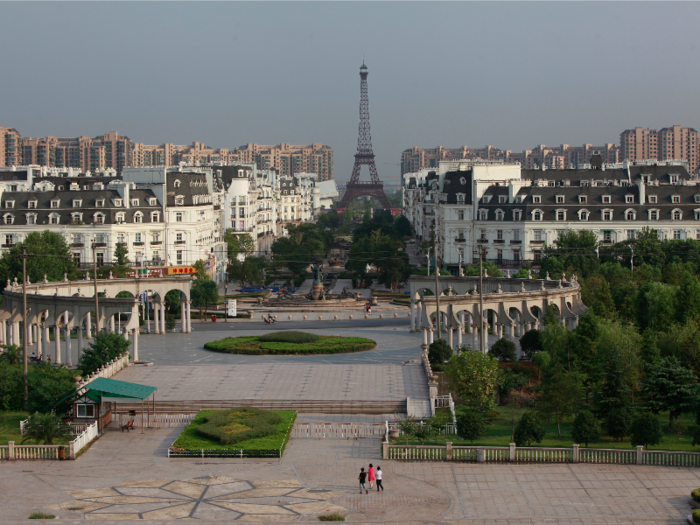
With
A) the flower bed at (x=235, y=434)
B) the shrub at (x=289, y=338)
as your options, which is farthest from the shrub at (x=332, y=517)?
the shrub at (x=289, y=338)

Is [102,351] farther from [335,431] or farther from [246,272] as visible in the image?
[246,272]

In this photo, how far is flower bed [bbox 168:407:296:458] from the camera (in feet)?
121

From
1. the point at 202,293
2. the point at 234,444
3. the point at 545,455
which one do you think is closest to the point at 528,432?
the point at 545,455

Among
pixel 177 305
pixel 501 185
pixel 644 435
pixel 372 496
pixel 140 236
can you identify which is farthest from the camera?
pixel 501 185

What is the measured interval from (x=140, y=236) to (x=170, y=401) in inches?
2038

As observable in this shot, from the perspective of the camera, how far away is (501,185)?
103562 millimetres

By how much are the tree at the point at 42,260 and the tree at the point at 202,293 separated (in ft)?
35.7

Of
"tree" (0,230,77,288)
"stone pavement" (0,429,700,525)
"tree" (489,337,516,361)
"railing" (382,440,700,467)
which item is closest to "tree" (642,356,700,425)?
"railing" (382,440,700,467)

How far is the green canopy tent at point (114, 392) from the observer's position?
41062mm

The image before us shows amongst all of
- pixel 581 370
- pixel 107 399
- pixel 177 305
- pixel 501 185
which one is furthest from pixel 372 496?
pixel 501 185

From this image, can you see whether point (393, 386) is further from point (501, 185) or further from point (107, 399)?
point (501, 185)

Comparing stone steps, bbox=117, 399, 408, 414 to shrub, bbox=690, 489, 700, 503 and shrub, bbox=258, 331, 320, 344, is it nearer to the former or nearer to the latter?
shrub, bbox=690, 489, 700, 503

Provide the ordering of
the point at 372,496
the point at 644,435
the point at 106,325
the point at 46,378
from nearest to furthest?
1. the point at 372,496
2. the point at 644,435
3. the point at 46,378
4. the point at 106,325

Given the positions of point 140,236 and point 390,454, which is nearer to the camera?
point 390,454
